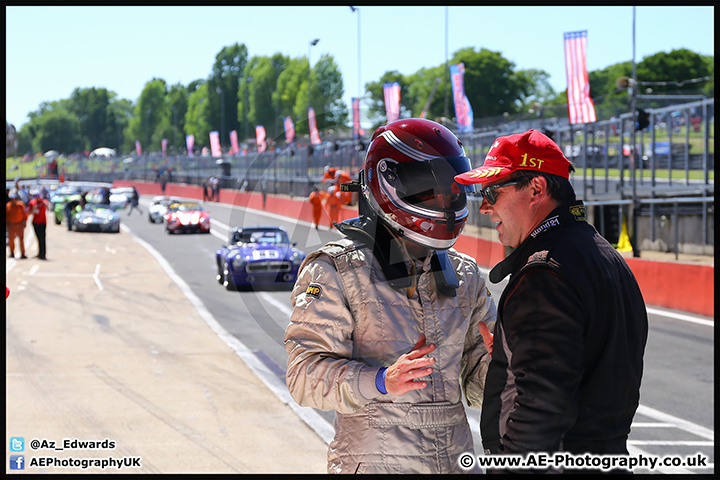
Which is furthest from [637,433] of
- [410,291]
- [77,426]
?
[410,291]

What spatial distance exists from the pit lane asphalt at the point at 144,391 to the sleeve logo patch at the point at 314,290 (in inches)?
166

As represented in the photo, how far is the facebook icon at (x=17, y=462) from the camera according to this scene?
22.0ft

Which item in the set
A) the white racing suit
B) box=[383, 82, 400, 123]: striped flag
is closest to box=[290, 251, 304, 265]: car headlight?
the white racing suit

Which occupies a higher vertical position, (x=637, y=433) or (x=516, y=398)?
(x=516, y=398)

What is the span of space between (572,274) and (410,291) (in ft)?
1.99

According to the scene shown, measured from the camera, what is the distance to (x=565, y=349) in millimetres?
2488

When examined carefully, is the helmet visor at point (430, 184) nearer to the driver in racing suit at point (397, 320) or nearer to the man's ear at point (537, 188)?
the driver in racing suit at point (397, 320)

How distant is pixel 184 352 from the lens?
11.9 m

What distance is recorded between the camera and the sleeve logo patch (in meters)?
2.79

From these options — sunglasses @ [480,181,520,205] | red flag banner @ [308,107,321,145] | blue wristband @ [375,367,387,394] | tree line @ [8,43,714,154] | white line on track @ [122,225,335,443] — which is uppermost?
tree line @ [8,43,714,154]

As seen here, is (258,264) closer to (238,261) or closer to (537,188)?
(238,261)

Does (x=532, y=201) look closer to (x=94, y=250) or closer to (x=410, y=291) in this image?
(x=410, y=291)

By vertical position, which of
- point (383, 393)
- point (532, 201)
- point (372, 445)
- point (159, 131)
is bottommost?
point (372, 445)

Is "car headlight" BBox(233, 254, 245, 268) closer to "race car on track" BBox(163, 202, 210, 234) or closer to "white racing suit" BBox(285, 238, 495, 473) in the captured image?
"white racing suit" BBox(285, 238, 495, 473)
